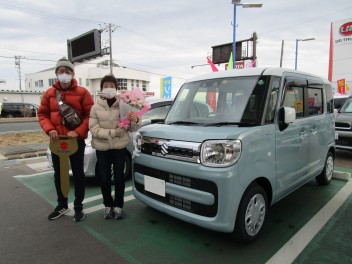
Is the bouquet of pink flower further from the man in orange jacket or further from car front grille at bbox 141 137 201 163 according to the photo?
the man in orange jacket

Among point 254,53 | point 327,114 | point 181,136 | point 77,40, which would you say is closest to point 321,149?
point 327,114

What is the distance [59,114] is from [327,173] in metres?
4.47

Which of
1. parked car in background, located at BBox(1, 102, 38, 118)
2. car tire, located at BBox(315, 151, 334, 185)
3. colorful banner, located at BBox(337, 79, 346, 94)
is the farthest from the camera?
parked car in background, located at BBox(1, 102, 38, 118)

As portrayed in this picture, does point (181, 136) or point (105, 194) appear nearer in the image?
point (181, 136)

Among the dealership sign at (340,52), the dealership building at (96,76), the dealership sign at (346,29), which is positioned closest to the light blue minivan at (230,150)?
the dealership sign at (340,52)

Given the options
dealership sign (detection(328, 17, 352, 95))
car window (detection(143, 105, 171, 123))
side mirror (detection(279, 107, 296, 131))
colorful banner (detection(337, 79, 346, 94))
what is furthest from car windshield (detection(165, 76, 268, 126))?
dealership sign (detection(328, 17, 352, 95))

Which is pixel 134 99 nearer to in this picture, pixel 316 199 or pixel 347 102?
pixel 316 199

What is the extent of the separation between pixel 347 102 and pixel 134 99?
729cm

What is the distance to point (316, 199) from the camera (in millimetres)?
4160

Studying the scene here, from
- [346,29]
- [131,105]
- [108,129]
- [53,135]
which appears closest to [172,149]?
[131,105]

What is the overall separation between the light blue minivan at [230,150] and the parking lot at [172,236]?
320 mm

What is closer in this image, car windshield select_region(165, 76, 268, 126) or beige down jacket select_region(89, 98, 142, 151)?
car windshield select_region(165, 76, 268, 126)

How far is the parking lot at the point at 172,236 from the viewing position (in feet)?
8.66

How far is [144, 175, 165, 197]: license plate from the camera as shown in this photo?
9.55ft
